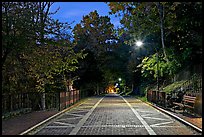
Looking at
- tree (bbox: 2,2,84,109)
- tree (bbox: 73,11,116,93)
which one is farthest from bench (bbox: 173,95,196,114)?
tree (bbox: 73,11,116,93)

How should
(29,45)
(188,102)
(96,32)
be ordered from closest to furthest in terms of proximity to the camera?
(29,45)
(188,102)
(96,32)

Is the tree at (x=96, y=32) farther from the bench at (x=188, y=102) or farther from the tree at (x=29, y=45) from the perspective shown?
the bench at (x=188, y=102)

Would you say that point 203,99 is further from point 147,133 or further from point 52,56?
point 52,56

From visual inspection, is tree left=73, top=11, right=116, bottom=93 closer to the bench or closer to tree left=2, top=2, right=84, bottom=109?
tree left=2, top=2, right=84, bottom=109

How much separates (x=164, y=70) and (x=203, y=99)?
62.7 ft

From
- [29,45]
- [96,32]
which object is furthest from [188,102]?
[96,32]

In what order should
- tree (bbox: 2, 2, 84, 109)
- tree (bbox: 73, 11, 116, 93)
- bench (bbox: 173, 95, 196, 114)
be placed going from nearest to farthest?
1. tree (bbox: 2, 2, 84, 109)
2. bench (bbox: 173, 95, 196, 114)
3. tree (bbox: 73, 11, 116, 93)

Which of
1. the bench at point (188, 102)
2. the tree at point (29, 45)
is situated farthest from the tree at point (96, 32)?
the bench at point (188, 102)

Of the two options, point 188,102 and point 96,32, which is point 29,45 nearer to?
point 188,102

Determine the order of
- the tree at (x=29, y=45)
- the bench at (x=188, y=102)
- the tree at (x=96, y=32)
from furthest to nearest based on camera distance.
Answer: the tree at (x=96, y=32) < the bench at (x=188, y=102) < the tree at (x=29, y=45)

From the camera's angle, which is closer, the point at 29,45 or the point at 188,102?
the point at 29,45

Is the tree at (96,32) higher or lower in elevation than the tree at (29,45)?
higher

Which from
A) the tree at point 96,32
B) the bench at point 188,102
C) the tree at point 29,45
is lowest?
the bench at point 188,102

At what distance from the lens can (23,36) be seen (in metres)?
14.7
